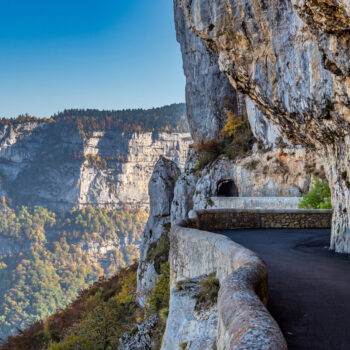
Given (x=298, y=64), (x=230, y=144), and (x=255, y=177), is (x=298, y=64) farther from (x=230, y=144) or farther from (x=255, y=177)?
(x=230, y=144)

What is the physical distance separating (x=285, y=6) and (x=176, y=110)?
156 meters

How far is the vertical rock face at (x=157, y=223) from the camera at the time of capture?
30481 millimetres

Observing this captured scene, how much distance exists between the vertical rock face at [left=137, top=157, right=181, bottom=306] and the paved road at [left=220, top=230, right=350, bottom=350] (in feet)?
70.9

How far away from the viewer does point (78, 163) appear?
158 metres

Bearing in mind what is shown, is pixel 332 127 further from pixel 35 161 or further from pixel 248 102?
pixel 35 161

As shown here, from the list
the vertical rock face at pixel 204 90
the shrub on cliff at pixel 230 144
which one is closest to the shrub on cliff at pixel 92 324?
the shrub on cliff at pixel 230 144

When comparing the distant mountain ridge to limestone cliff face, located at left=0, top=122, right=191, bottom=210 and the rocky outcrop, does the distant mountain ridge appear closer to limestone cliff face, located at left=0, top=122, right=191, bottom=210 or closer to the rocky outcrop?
limestone cliff face, located at left=0, top=122, right=191, bottom=210

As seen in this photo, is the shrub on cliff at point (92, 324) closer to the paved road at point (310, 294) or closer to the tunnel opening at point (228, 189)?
the tunnel opening at point (228, 189)

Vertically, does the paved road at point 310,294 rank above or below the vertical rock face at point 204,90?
below

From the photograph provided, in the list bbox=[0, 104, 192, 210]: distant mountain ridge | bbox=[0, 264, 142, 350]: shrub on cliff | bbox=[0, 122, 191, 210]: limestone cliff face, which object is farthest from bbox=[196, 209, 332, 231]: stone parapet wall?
bbox=[0, 122, 191, 210]: limestone cliff face

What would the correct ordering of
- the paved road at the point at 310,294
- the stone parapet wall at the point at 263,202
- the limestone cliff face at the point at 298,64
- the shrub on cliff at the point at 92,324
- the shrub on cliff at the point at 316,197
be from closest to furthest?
the paved road at the point at 310,294 → the limestone cliff face at the point at 298,64 → the shrub on cliff at the point at 316,197 → the stone parapet wall at the point at 263,202 → the shrub on cliff at the point at 92,324

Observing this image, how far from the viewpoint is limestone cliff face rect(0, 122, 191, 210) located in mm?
156875

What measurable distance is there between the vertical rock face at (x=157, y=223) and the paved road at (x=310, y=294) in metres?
21.6

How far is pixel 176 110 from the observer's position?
6437 inches
